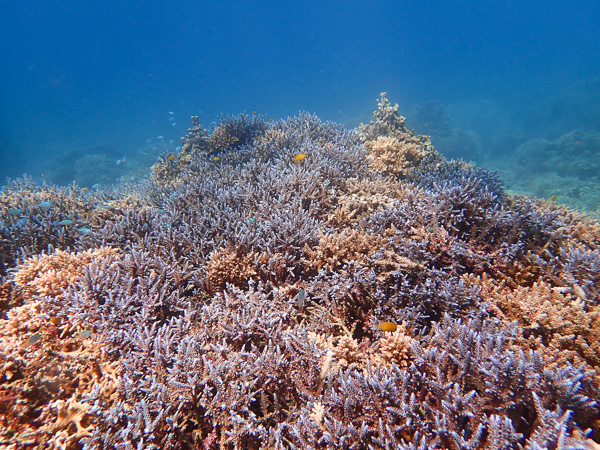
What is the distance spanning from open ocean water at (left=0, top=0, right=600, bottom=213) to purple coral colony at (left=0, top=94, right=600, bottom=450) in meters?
35.7

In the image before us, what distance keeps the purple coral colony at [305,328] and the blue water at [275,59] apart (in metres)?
52.5

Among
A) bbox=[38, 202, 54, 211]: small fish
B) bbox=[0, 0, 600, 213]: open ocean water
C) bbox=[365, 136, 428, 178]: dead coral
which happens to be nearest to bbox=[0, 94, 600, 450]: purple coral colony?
bbox=[38, 202, 54, 211]: small fish

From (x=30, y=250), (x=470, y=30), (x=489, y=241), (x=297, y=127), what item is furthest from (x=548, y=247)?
(x=470, y=30)

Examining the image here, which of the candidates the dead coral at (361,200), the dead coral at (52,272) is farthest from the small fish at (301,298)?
the dead coral at (52,272)

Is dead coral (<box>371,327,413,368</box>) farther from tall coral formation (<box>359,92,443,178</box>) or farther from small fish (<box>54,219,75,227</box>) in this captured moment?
small fish (<box>54,219,75,227</box>)

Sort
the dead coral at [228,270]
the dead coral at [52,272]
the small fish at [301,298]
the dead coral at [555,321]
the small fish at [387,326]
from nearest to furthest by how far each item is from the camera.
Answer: the dead coral at [555,321] → the small fish at [387,326] → the small fish at [301,298] → the dead coral at [52,272] → the dead coral at [228,270]

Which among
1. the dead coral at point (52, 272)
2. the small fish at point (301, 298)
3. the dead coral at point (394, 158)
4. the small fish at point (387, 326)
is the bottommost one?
the dead coral at point (52, 272)

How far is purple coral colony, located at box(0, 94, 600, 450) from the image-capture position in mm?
1763

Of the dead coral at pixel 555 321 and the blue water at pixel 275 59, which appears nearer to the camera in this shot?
the dead coral at pixel 555 321

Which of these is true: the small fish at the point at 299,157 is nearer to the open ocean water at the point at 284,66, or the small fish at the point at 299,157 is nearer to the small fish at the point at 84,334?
the small fish at the point at 84,334

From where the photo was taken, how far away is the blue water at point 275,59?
197 feet

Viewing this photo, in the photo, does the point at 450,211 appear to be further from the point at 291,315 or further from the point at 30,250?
the point at 30,250

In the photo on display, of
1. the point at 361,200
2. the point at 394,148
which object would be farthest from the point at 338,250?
the point at 394,148

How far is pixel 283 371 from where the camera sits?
2252mm
